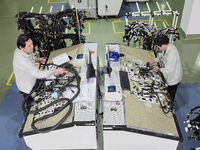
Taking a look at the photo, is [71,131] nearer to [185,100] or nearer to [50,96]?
[50,96]

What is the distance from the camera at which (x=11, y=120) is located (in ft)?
13.8

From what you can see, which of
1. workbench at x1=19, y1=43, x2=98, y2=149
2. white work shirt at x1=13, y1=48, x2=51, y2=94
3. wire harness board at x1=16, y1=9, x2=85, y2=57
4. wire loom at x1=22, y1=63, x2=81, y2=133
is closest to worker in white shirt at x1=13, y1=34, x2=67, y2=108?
white work shirt at x1=13, y1=48, x2=51, y2=94

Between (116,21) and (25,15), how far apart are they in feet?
14.1

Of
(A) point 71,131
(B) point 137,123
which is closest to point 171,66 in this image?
(B) point 137,123

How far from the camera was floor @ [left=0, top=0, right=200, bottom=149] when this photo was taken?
5.37 metres

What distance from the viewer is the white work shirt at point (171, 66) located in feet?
10.7

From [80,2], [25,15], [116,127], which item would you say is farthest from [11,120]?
[80,2]

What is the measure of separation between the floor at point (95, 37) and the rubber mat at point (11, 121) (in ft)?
0.87

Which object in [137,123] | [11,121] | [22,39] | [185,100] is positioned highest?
[22,39]

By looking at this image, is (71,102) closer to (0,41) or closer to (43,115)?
(43,115)

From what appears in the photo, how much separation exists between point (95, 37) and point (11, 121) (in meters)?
3.96

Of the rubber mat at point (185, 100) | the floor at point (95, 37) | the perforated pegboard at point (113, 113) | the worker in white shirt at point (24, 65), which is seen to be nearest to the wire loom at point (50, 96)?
the worker in white shirt at point (24, 65)

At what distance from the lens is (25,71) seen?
323 centimetres

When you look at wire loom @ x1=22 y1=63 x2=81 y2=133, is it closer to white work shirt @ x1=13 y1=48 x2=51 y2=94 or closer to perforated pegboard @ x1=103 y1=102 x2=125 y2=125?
white work shirt @ x1=13 y1=48 x2=51 y2=94
